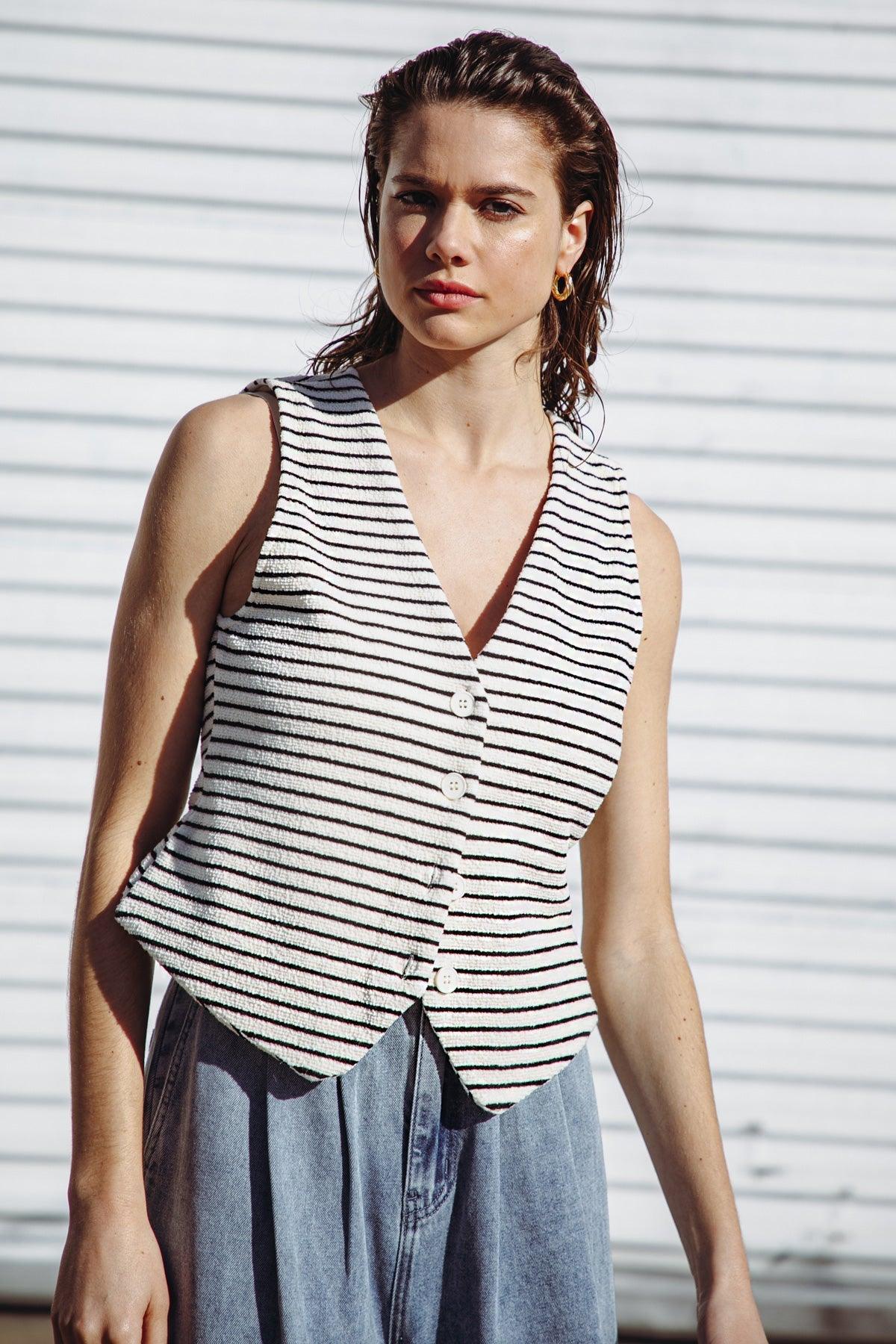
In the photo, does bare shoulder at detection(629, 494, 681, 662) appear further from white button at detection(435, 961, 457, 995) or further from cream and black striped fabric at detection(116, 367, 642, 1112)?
white button at detection(435, 961, 457, 995)

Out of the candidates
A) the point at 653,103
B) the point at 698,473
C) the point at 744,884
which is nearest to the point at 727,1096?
the point at 744,884

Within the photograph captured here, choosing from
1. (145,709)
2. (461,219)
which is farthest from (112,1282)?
(461,219)

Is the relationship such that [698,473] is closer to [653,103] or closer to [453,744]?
[653,103]

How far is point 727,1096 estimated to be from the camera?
3.31 meters

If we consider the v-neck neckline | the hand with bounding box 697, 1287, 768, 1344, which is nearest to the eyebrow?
the v-neck neckline

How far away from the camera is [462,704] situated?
4.31 ft

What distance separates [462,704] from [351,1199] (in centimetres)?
51

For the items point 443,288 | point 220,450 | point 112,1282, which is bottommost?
point 112,1282

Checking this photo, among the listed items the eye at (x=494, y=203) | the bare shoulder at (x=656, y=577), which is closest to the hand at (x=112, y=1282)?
the bare shoulder at (x=656, y=577)

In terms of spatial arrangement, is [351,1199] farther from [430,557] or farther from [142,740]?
[430,557]

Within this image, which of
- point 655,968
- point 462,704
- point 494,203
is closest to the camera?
point 462,704

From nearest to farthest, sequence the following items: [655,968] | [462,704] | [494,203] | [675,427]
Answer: [462,704], [494,203], [655,968], [675,427]

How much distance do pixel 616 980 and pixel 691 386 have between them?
206 centimetres

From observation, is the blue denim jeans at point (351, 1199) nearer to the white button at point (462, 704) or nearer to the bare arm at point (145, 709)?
the bare arm at point (145, 709)
